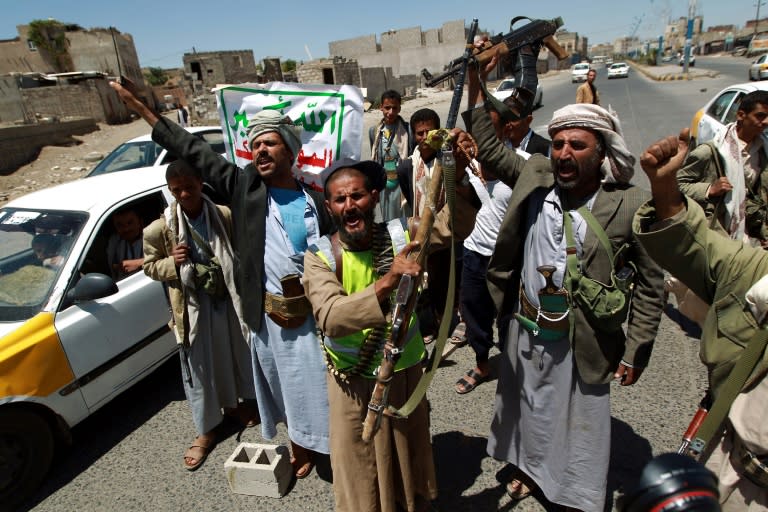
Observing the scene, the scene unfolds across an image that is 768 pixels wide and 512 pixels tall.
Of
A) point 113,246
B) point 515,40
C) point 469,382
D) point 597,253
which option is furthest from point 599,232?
point 113,246

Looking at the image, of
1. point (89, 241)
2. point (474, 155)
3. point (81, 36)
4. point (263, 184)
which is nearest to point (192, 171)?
point (263, 184)

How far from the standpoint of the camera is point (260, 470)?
2.80 metres

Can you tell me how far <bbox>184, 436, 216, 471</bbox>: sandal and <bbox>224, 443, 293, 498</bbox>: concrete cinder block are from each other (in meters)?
0.35

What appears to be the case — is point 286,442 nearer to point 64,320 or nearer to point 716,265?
point 64,320

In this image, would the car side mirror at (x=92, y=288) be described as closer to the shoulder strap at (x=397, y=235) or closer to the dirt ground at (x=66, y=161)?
the shoulder strap at (x=397, y=235)

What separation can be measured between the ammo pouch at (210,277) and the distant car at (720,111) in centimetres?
620

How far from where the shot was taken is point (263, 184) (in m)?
2.61

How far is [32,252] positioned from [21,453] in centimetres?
138

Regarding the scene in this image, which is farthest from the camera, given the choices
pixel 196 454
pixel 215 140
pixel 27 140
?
pixel 27 140

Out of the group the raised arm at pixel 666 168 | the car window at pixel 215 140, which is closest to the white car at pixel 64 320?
the raised arm at pixel 666 168

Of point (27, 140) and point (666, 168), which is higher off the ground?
point (27, 140)

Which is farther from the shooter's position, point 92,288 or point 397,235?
point 92,288

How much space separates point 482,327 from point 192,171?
7.56 feet

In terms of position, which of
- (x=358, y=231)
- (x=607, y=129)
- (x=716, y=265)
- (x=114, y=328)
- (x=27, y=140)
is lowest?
(x=114, y=328)
